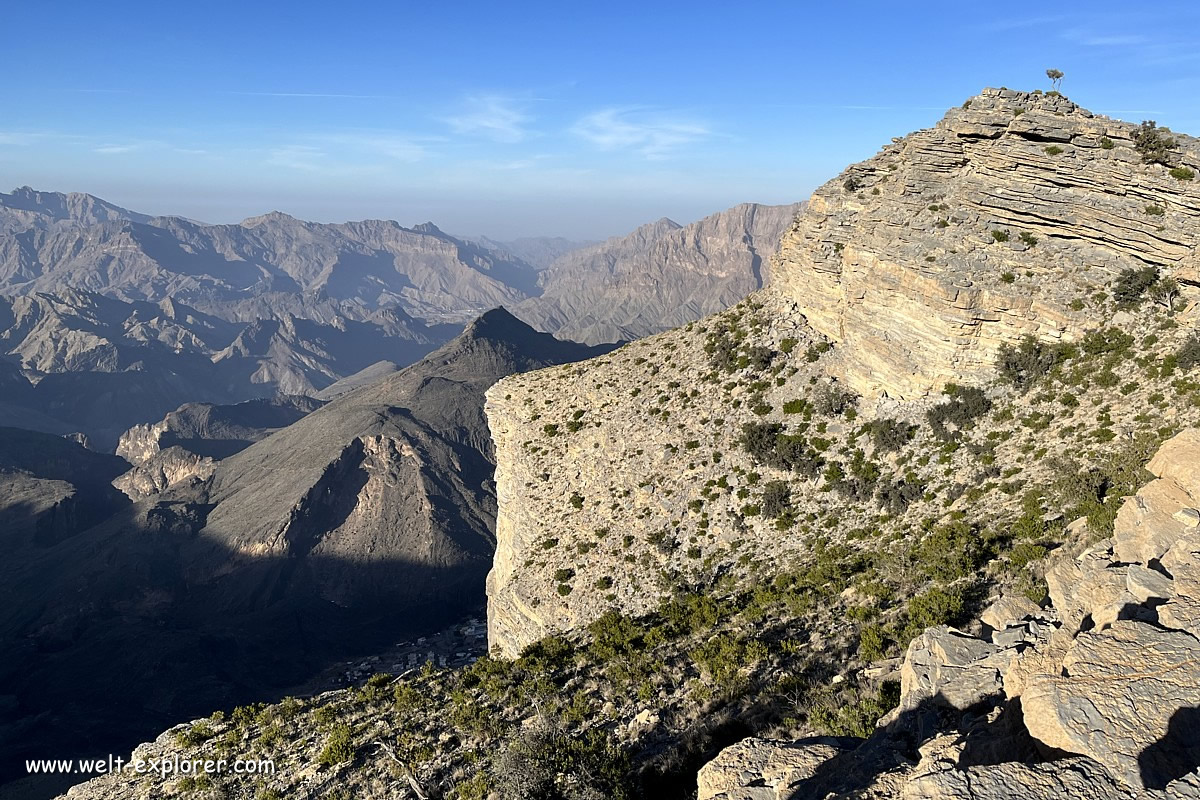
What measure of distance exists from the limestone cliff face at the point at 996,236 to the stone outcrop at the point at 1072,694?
2180 cm

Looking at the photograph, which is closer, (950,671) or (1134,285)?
(950,671)

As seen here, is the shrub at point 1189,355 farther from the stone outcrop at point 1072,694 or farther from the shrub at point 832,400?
the stone outcrop at point 1072,694

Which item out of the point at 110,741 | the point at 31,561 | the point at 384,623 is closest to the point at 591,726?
the point at 110,741

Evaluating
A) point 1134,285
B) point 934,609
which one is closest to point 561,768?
point 934,609

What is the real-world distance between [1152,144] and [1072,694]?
40956mm

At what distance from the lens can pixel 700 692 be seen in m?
24.4

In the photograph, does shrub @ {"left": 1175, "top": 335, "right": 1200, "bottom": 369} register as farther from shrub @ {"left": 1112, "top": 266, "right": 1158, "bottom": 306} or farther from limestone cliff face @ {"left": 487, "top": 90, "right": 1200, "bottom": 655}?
shrub @ {"left": 1112, "top": 266, "right": 1158, "bottom": 306}

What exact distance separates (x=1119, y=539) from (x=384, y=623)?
15490 centimetres

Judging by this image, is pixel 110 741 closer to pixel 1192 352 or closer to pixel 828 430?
pixel 828 430

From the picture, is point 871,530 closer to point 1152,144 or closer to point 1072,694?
point 1072,694

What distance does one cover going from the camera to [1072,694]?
11.2 meters

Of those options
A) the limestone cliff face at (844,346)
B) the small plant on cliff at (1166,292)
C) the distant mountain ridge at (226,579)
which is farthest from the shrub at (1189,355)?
the distant mountain ridge at (226,579)

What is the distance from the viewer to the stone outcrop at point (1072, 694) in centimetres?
Result: 975

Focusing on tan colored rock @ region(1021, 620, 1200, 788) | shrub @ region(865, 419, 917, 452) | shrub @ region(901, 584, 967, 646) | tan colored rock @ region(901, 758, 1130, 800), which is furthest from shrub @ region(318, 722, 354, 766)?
shrub @ region(865, 419, 917, 452)
